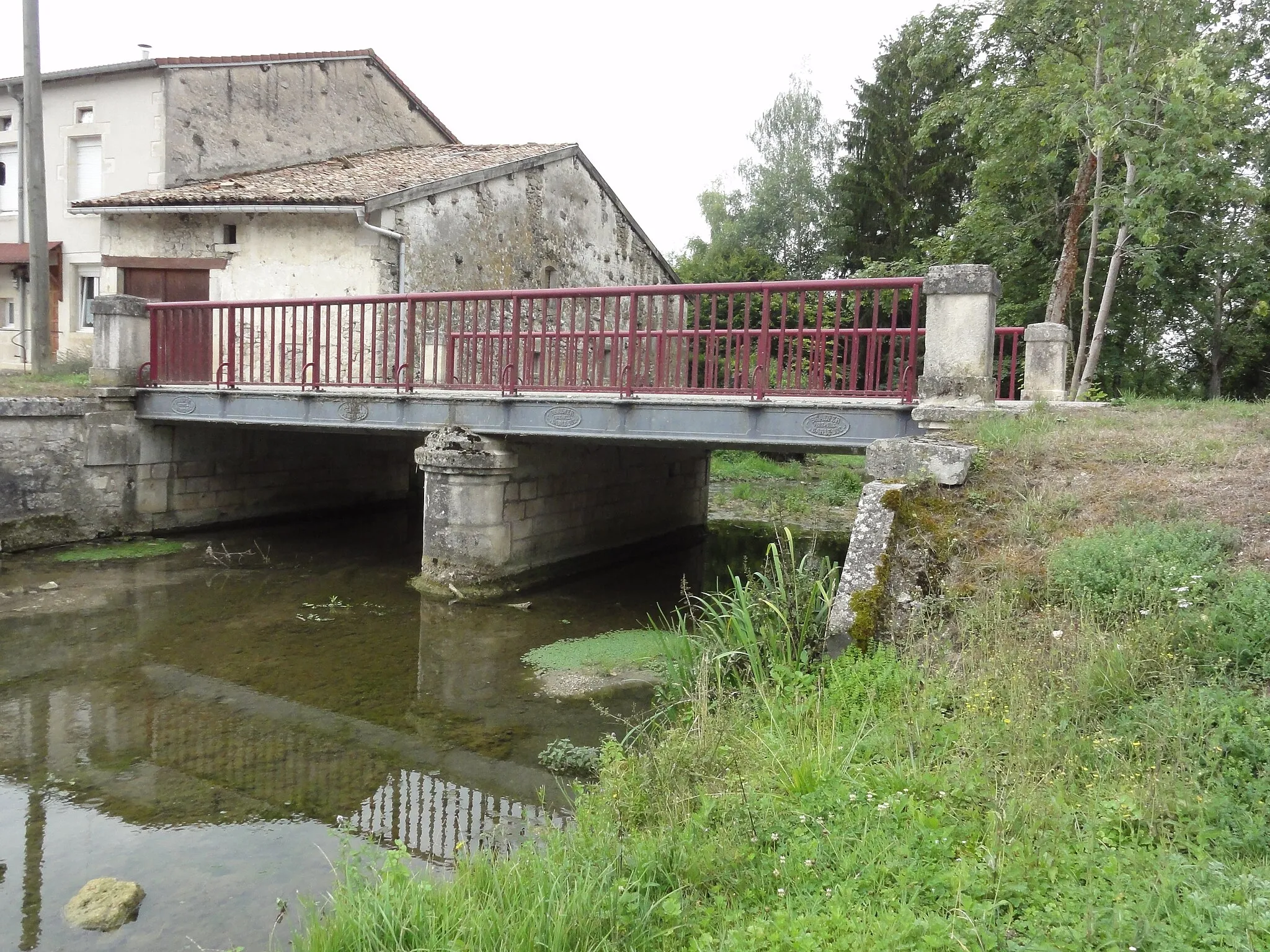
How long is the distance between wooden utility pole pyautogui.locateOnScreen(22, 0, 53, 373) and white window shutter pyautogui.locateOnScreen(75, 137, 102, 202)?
3.73 metres

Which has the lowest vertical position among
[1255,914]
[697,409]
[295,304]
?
[1255,914]

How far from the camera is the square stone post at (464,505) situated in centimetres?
994

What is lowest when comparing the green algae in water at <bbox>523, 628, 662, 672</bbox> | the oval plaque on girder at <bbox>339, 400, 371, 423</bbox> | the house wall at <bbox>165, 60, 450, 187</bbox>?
the green algae in water at <bbox>523, 628, 662, 672</bbox>

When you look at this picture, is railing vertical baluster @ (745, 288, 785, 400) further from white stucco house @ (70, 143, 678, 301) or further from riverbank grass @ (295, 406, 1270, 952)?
white stucco house @ (70, 143, 678, 301)

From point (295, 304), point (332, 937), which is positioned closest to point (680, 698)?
point (332, 937)

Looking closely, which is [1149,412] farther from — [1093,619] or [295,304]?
[295,304]

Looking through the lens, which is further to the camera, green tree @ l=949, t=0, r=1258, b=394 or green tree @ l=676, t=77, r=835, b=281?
green tree @ l=676, t=77, r=835, b=281

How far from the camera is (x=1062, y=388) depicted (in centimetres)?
1000

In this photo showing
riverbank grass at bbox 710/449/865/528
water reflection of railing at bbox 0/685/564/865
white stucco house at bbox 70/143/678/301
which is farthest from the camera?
riverbank grass at bbox 710/449/865/528

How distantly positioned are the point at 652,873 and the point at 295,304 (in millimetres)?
9168

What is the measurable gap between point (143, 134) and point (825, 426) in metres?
15.0

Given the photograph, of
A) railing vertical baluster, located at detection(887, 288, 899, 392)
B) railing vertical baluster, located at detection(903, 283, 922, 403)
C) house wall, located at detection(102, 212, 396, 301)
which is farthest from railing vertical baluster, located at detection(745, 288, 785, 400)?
house wall, located at detection(102, 212, 396, 301)

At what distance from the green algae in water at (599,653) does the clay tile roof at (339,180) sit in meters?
8.64

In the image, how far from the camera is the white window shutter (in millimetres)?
17875
